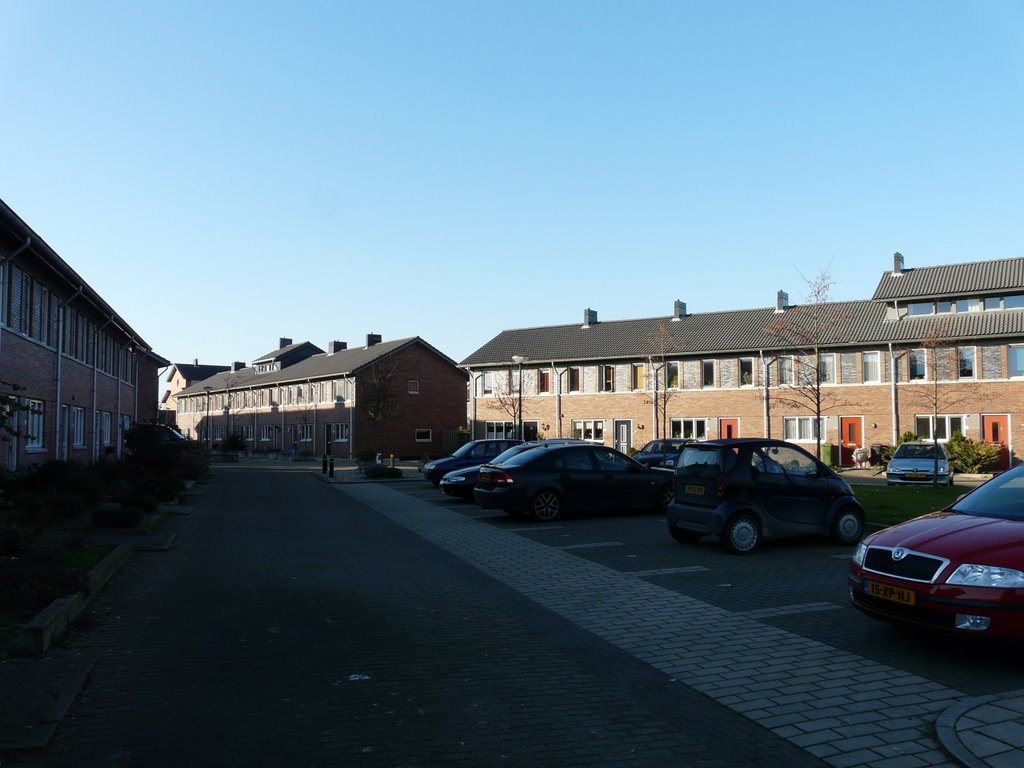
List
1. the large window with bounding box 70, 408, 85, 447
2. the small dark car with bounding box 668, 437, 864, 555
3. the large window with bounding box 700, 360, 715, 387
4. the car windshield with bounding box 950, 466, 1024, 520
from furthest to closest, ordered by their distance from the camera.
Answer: the large window with bounding box 700, 360, 715, 387, the large window with bounding box 70, 408, 85, 447, the small dark car with bounding box 668, 437, 864, 555, the car windshield with bounding box 950, 466, 1024, 520

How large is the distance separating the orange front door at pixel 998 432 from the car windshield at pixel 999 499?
34209mm

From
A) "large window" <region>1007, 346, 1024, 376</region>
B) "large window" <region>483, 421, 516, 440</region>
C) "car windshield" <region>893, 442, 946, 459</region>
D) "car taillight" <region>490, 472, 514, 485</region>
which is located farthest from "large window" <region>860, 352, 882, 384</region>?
"car taillight" <region>490, 472, 514, 485</region>

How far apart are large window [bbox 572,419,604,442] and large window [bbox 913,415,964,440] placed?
17666 millimetres

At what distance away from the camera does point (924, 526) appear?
23.3 feet

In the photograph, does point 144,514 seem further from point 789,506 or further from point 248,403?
point 248,403

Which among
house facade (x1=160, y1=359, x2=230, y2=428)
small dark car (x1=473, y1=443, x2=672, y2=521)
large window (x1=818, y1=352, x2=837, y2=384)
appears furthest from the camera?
house facade (x1=160, y1=359, x2=230, y2=428)

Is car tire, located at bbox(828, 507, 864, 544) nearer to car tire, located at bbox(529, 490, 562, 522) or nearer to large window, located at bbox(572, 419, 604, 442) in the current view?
car tire, located at bbox(529, 490, 562, 522)

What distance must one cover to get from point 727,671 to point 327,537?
9.59 meters

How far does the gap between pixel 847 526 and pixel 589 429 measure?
130ft

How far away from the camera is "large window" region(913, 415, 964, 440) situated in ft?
131

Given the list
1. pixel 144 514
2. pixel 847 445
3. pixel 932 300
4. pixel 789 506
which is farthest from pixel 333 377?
pixel 789 506

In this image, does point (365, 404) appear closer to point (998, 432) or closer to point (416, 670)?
point (998, 432)

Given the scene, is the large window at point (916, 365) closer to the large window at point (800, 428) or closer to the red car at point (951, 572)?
the large window at point (800, 428)

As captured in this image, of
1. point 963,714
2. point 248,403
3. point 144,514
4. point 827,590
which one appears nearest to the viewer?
point 963,714
